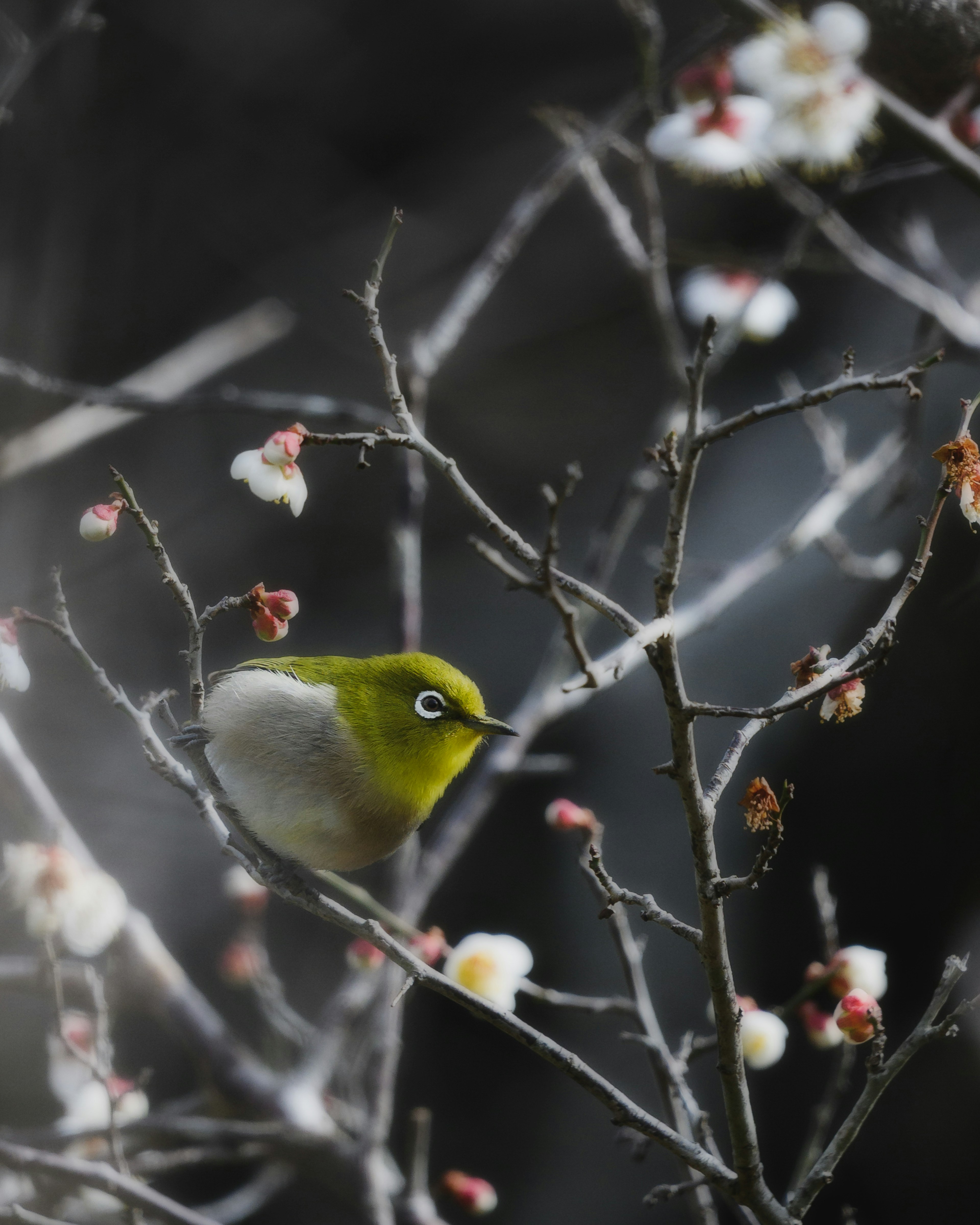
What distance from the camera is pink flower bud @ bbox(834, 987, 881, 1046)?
133 cm

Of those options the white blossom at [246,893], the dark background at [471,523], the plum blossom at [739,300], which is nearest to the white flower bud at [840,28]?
the plum blossom at [739,300]

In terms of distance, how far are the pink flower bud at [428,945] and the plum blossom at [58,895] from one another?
2.01 feet

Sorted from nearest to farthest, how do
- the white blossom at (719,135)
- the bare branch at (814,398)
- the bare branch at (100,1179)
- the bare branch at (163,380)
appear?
the bare branch at (814,398)
the bare branch at (100,1179)
the white blossom at (719,135)
the bare branch at (163,380)

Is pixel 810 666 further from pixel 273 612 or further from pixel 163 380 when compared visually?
pixel 163 380

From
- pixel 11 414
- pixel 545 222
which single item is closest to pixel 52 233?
pixel 11 414

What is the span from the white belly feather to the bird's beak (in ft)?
0.76

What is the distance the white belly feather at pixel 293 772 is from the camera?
1.92m

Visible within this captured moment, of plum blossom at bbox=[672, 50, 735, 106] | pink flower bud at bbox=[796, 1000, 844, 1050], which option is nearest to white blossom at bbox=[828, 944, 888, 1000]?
pink flower bud at bbox=[796, 1000, 844, 1050]

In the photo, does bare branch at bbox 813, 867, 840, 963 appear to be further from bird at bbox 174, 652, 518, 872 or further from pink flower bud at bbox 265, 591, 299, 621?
pink flower bud at bbox 265, 591, 299, 621

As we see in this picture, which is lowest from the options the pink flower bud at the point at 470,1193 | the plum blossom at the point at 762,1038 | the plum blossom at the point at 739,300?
the pink flower bud at the point at 470,1193

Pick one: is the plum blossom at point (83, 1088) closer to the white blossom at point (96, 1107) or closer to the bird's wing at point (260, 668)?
the white blossom at point (96, 1107)

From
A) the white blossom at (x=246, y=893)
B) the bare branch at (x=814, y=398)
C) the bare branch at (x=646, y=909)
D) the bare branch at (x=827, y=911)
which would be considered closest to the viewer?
the bare branch at (x=814, y=398)

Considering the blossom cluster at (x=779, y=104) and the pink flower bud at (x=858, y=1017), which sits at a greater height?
the blossom cluster at (x=779, y=104)

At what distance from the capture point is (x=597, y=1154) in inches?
138
